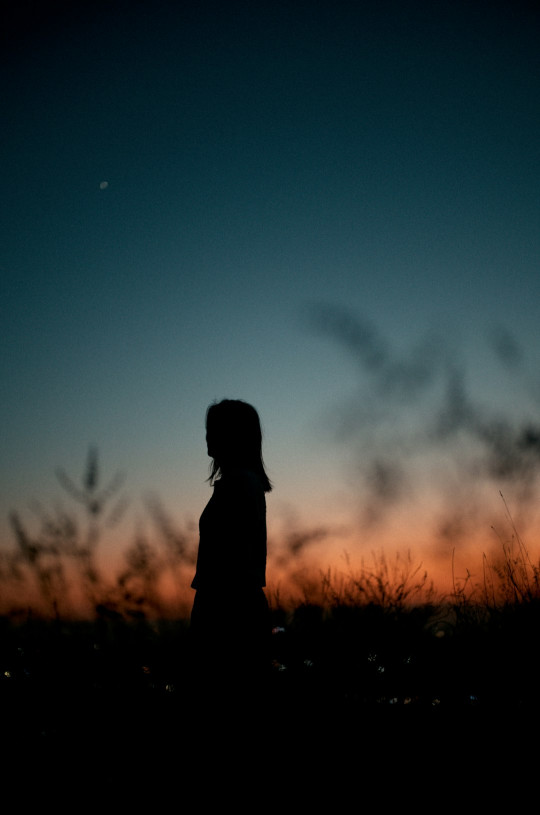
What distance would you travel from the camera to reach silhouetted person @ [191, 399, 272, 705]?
2.17 metres

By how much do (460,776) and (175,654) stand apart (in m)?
2.23

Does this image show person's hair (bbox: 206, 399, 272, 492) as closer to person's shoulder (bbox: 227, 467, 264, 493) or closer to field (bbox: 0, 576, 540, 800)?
person's shoulder (bbox: 227, 467, 264, 493)

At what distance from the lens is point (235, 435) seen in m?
2.53

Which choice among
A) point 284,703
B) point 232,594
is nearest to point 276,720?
point 284,703

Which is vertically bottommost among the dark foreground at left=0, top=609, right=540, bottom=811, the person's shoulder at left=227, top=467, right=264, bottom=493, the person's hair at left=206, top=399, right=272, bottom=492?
the dark foreground at left=0, top=609, right=540, bottom=811

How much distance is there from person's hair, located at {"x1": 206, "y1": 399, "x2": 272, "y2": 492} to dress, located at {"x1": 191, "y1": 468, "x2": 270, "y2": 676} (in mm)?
176

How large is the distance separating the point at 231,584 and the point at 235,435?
0.68 meters

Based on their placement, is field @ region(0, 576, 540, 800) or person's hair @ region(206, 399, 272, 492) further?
person's hair @ region(206, 399, 272, 492)

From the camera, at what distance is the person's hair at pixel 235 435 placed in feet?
8.25

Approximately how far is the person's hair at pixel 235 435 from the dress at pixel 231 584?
0.18 meters

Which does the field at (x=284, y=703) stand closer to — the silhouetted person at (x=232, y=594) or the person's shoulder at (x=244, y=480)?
the silhouetted person at (x=232, y=594)

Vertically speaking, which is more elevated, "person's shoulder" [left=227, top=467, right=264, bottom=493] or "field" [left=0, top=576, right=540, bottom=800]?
"person's shoulder" [left=227, top=467, right=264, bottom=493]

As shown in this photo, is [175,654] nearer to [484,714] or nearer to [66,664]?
[66,664]

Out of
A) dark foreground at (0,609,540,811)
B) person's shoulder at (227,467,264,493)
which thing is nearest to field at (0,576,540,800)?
dark foreground at (0,609,540,811)
